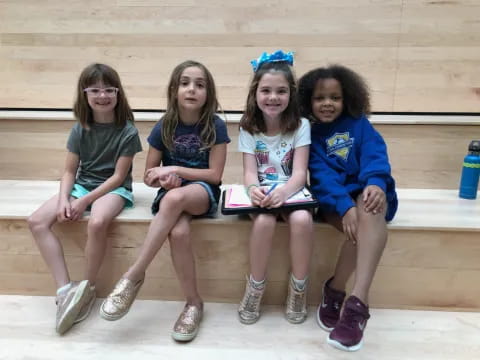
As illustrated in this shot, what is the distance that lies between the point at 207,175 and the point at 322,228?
372 millimetres

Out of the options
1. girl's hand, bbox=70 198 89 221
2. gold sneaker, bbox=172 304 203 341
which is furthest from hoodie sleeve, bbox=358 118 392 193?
girl's hand, bbox=70 198 89 221

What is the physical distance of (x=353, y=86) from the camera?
3.67ft

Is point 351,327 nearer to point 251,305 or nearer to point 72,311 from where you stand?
point 251,305

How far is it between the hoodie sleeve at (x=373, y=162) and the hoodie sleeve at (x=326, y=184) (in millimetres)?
71

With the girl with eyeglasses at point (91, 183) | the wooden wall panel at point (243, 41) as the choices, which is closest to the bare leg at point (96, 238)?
the girl with eyeglasses at point (91, 183)

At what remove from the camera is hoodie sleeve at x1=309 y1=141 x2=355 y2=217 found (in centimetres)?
101

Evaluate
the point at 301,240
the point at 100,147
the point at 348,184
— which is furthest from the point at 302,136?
the point at 100,147

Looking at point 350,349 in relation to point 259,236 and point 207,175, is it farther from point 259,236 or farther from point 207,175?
point 207,175

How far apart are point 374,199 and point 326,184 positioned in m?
0.14

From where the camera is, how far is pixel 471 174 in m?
1.39

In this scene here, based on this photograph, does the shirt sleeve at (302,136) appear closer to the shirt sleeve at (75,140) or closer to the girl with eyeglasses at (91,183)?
the girl with eyeglasses at (91,183)

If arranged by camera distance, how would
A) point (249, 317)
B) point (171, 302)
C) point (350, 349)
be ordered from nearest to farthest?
point (350, 349) → point (249, 317) → point (171, 302)

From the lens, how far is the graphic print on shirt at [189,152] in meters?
1.12

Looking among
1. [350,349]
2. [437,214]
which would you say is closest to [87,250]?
[350,349]
